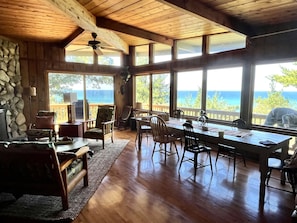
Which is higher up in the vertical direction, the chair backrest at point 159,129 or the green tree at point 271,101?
the green tree at point 271,101

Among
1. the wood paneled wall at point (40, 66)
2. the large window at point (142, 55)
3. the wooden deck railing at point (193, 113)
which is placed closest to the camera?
the wooden deck railing at point (193, 113)

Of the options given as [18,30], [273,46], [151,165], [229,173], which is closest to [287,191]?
[229,173]

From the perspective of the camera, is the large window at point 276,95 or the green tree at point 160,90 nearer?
the large window at point 276,95

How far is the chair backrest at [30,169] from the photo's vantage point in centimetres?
225

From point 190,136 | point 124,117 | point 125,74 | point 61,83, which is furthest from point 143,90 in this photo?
point 190,136

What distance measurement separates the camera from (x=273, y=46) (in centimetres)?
406

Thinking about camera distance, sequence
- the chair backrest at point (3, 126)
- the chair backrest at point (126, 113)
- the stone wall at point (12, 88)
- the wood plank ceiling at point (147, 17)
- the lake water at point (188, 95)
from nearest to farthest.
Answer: the wood plank ceiling at point (147, 17) → the lake water at point (188, 95) → the chair backrest at point (3, 126) → the stone wall at point (12, 88) → the chair backrest at point (126, 113)

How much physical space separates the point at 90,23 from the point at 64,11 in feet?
2.86

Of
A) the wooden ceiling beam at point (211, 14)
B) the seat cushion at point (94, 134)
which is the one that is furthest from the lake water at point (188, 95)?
the seat cushion at point (94, 134)

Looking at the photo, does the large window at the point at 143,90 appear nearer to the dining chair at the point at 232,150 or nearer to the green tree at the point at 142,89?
the green tree at the point at 142,89

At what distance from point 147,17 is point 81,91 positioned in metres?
3.79

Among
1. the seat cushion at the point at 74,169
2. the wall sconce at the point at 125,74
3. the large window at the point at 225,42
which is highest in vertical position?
the large window at the point at 225,42

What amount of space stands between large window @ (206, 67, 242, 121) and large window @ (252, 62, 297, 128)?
45 cm

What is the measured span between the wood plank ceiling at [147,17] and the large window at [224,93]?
3.25ft
